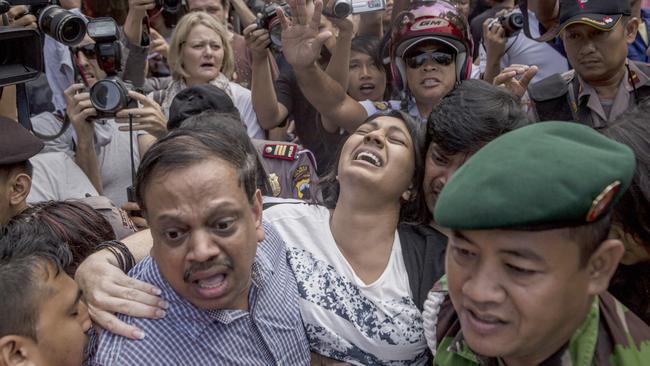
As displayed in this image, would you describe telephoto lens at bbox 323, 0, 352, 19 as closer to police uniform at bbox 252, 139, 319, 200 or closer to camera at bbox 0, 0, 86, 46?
police uniform at bbox 252, 139, 319, 200

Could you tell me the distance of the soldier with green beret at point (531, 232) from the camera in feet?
4.83

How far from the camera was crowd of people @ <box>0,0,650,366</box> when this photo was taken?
1.54m

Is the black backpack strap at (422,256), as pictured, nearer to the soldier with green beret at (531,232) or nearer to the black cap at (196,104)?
the soldier with green beret at (531,232)

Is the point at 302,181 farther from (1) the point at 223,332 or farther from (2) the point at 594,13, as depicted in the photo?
(2) the point at 594,13

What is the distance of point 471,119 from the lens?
2.51m

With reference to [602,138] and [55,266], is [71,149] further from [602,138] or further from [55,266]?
[602,138]

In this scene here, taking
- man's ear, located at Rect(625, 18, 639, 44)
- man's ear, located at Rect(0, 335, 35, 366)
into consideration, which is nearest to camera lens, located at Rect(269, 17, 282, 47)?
man's ear, located at Rect(625, 18, 639, 44)

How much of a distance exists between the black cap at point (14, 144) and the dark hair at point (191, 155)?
1064mm

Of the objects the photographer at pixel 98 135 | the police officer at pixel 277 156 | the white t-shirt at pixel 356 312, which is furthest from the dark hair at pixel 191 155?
the photographer at pixel 98 135

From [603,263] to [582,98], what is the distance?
6.95 ft

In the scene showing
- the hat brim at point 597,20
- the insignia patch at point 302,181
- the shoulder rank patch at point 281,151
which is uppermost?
the hat brim at point 597,20

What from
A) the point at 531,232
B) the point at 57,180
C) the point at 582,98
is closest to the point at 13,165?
the point at 57,180

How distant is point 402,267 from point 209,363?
72cm

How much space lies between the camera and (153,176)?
6.66 ft
